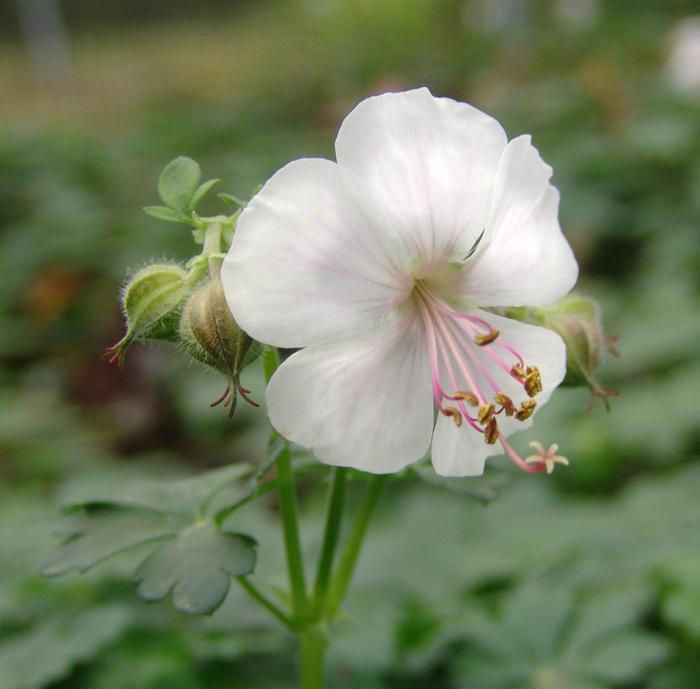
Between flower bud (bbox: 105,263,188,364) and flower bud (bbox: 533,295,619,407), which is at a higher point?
flower bud (bbox: 105,263,188,364)

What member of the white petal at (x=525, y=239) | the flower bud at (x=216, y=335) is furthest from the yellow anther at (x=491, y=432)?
the flower bud at (x=216, y=335)

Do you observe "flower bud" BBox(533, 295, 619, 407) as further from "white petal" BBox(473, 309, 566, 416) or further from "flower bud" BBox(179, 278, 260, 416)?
"flower bud" BBox(179, 278, 260, 416)

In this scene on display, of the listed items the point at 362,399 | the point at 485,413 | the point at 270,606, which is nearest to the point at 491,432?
the point at 485,413

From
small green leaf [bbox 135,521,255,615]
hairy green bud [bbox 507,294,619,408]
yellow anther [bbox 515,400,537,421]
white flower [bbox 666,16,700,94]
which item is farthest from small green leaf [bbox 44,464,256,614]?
white flower [bbox 666,16,700,94]

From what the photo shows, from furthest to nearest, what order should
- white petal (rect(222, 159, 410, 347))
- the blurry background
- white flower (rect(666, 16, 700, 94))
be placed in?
white flower (rect(666, 16, 700, 94)), the blurry background, white petal (rect(222, 159, 410, 347))

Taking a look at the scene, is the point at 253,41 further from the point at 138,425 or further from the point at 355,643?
the point at 355,643

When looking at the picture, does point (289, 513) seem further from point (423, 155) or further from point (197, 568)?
point (423, 155)

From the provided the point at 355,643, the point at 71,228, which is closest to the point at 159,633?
the point at 355,643
